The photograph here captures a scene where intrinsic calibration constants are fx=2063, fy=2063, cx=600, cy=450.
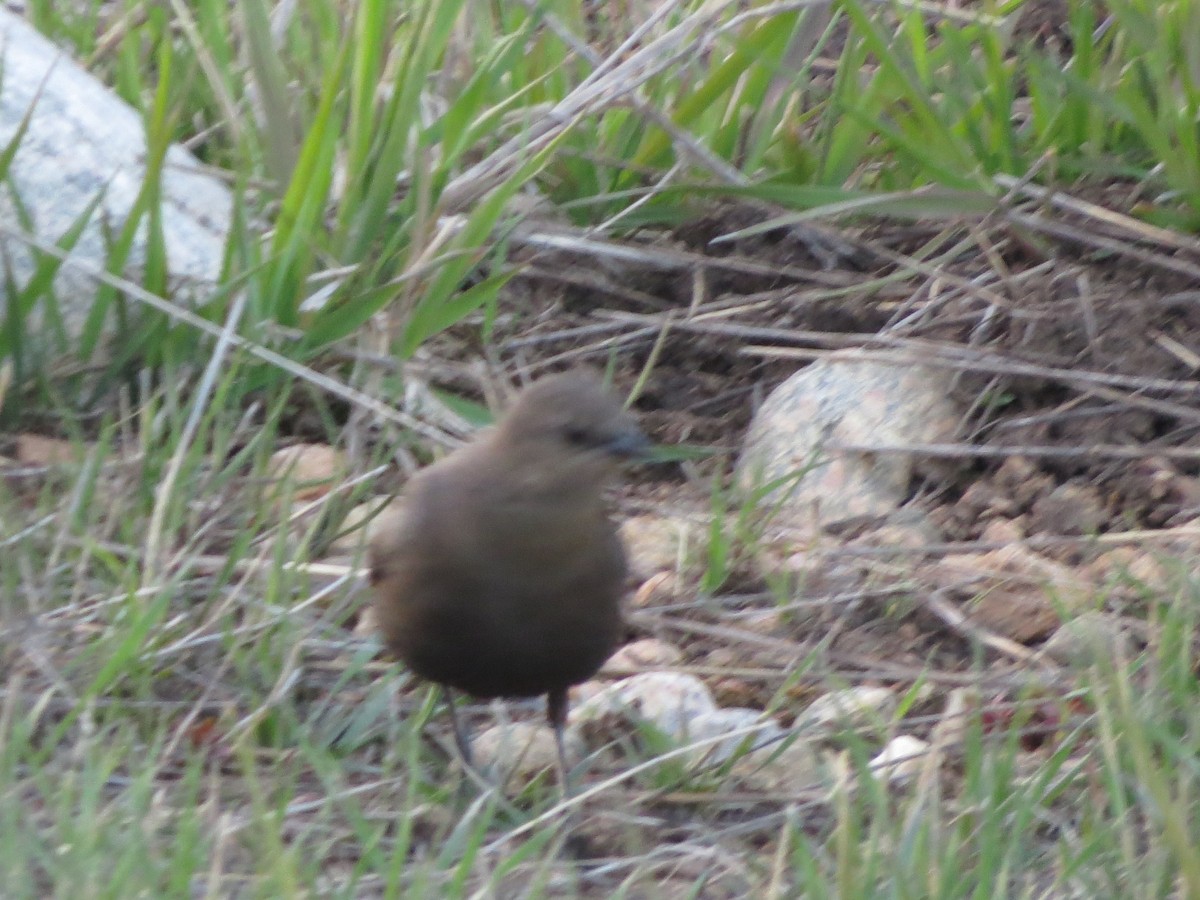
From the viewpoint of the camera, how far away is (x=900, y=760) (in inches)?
121

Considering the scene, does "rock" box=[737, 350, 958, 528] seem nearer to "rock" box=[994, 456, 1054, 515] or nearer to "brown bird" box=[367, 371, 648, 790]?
"rock" box=[994, 456, 1054, 515]

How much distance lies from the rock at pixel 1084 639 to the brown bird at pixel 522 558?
0.76 metres

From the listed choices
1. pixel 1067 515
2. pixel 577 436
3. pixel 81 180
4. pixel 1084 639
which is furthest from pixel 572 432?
pixel 81 180

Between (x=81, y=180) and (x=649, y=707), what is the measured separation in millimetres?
1840

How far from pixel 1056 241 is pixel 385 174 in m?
1.57

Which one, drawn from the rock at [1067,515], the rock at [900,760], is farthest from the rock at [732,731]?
the rock at [1067,515]

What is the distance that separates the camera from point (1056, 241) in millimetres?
4773

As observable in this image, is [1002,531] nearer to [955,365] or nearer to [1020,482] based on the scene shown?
[1020,482]

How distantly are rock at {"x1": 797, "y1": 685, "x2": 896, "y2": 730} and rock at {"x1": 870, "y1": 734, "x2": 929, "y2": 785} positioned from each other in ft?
0.16

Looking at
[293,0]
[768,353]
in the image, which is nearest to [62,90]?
[293,0]

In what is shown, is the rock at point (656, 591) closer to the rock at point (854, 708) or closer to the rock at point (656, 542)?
the rock at point (656, 542)

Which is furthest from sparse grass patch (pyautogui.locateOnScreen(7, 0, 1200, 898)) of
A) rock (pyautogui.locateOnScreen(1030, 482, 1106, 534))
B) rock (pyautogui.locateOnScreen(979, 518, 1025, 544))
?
rock (pyautogui.locateOnScreen(1030, 482, 1106, 534))

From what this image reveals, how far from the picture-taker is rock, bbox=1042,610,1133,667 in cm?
337

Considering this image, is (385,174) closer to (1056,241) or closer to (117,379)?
(117,379)
